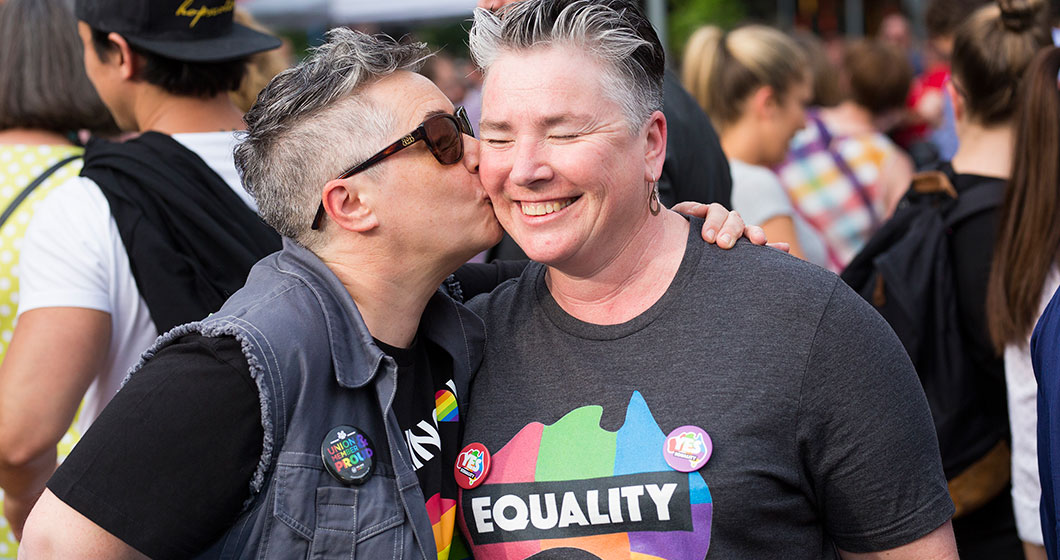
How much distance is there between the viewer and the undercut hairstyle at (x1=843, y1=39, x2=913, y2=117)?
7.12 m

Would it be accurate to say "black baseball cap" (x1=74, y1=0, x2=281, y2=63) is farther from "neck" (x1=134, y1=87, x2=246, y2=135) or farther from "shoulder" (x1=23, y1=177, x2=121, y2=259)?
"shoulder" (x1=23, y1=177, x2=121, y2=259)

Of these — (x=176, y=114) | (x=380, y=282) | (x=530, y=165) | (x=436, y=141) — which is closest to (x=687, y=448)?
(x=530, y=165)

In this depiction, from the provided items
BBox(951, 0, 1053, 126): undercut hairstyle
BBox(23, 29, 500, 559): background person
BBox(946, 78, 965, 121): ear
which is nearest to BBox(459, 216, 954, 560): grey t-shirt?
BBox(23, 29, 500, 559): background person

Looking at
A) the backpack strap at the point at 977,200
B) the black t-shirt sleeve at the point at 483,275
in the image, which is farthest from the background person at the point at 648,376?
the backpack strap at the point at 977,200

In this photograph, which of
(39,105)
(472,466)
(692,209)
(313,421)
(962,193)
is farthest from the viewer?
(962,193)

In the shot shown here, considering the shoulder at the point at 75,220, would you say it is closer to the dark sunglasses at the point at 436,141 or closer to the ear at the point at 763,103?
the dark sunglasses at the point at 436,141

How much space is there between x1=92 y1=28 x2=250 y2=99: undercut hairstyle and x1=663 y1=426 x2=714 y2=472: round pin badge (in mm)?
1768

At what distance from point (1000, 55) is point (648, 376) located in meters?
2.25

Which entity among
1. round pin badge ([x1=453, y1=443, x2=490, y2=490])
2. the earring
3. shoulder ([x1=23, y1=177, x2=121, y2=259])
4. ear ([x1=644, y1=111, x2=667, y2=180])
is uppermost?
ear ([x1=644, y1=111, x2=667, y2=180])

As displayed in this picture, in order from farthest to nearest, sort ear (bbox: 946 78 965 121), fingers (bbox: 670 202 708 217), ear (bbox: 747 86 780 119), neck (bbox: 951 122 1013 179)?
1. ear (bbox: 747 86 780 119)
2. ear (bbox: 946 78 965 121)
3. neck (bbox: 951 122 1013 179)
4. fingers (bbox: 670 202 708 217)

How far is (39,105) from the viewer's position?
3299mm

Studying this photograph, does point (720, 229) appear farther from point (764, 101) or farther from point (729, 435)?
point (764, 101)

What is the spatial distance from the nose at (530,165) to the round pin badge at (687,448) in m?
0.56

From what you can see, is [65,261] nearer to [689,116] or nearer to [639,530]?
[639,530]
